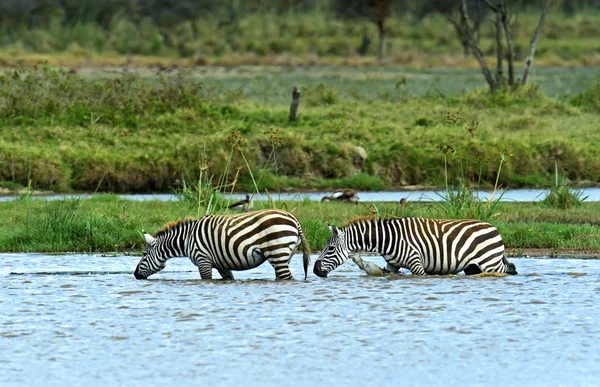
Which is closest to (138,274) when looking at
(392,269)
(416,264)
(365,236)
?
(365,236)

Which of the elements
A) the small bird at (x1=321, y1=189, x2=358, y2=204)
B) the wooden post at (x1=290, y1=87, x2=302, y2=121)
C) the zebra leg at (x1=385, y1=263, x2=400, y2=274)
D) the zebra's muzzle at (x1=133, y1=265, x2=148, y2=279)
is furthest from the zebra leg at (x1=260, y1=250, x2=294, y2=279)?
the wooden post at (x1=290, y1=87, x2=302, y2=121)

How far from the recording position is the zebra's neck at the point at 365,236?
1230cm

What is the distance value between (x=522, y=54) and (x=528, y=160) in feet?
89.4

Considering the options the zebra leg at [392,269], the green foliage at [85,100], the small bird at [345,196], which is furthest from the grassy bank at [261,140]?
the zebra leg at [392,269]

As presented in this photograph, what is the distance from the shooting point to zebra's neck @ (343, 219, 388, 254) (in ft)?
40.4

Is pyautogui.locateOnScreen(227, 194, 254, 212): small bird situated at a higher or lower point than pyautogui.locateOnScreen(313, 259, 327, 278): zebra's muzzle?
higher

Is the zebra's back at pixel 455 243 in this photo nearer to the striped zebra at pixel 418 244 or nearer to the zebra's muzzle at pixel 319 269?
the striped zebra at pixel 418 244

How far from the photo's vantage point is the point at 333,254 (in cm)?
1227

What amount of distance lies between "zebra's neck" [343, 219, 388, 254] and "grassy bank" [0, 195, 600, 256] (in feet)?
6.35

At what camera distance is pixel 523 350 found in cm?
934

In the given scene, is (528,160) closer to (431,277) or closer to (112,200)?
(112,200)

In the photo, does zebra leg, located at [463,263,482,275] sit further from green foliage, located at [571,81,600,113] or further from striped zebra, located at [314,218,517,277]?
green foliage, located at [571,81,600,113]

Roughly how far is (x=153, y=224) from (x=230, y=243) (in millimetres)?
4061

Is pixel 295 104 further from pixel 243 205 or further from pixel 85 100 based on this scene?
pixel 243 205
